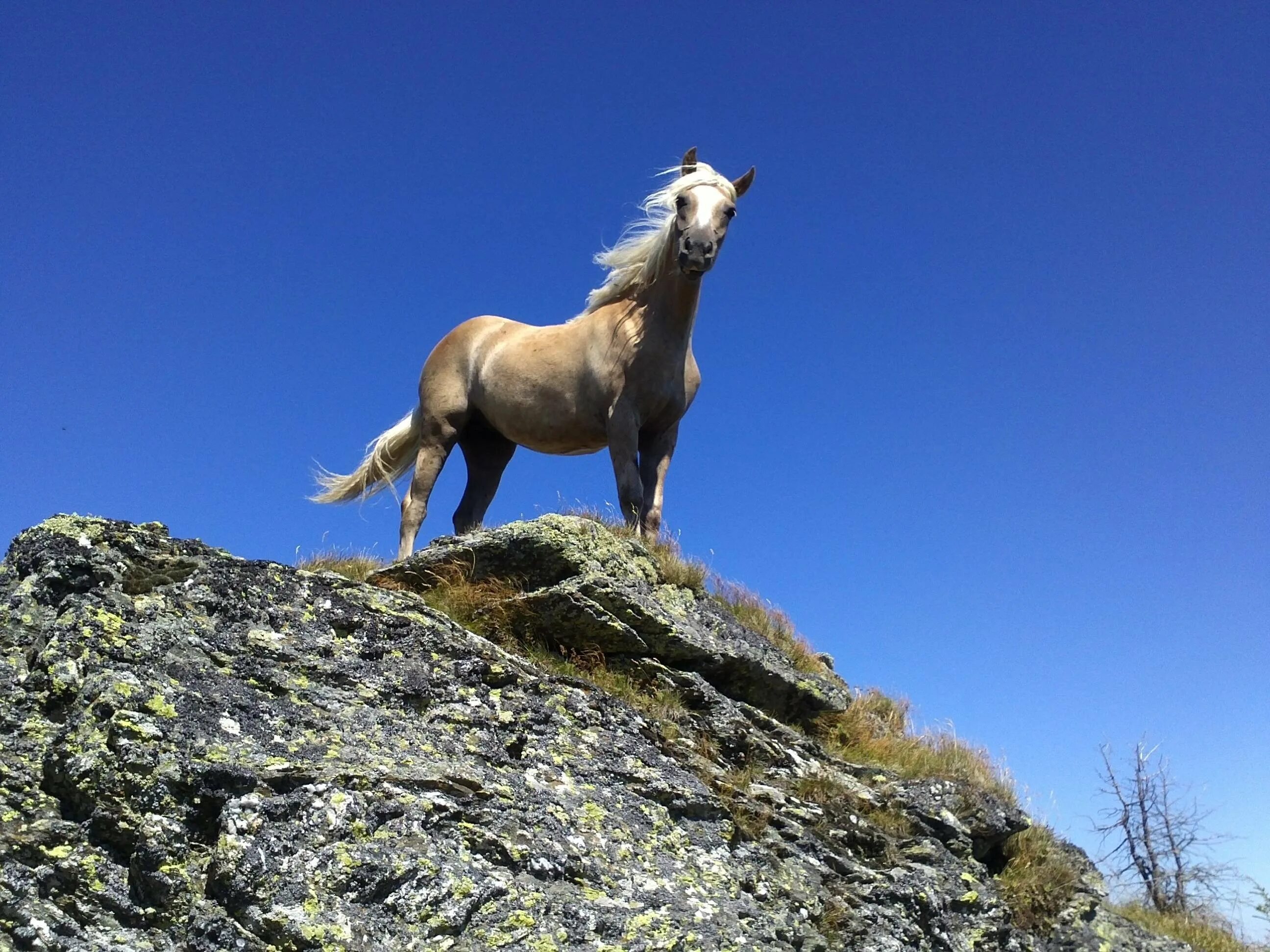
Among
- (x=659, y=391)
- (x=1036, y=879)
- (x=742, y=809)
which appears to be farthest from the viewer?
(x=659, y=391)

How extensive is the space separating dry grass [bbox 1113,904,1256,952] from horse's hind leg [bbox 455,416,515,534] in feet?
22.0

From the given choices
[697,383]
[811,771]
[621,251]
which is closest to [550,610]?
[811,771]

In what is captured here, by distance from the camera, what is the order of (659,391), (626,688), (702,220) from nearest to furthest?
(626,688) < (702,220) < (659,391)

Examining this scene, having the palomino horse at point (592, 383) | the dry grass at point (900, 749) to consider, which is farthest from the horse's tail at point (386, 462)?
the dry grass at point (900, 749)

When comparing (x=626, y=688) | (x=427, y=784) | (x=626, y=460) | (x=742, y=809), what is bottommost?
(x=427, y=784)

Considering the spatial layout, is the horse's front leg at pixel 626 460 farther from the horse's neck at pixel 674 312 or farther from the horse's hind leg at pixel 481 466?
the horse's hind leg at pixel 481 466

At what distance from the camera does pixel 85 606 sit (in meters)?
5.70

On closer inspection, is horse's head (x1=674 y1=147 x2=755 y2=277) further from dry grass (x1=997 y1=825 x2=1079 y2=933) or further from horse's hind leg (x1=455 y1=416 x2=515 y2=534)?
dry grass (x1=997 y1=825 x2=1079 y2=933)

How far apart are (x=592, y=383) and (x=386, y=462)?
2658mm

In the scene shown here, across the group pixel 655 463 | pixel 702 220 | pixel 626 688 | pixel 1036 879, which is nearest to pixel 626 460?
pixel 655 463

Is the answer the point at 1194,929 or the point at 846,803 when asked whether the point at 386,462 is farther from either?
Answer: the point at 1194,929

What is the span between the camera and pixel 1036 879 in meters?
7.90

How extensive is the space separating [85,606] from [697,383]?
587 centimetres

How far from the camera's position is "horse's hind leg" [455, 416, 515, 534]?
1114cm
